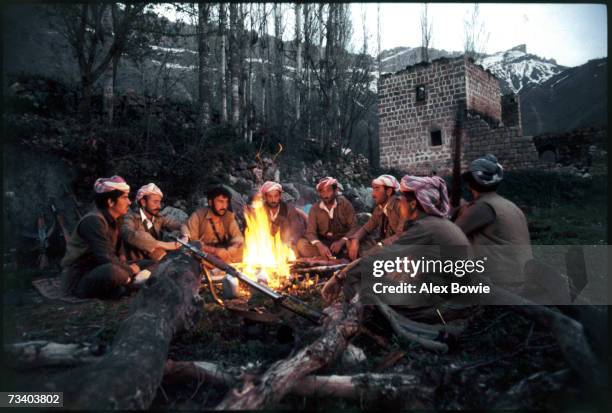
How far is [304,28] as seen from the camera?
57.4 feet

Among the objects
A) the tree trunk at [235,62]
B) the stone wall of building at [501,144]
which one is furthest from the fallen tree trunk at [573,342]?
the stone wall of building at [501,144]

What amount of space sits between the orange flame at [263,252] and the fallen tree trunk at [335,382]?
223cm

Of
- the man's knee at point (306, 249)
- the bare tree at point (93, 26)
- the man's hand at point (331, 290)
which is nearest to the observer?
the man's hand at point (331, 290)

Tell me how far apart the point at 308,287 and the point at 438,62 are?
53.2 feet

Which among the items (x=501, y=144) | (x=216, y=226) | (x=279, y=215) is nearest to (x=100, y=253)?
(x=216, y=226)

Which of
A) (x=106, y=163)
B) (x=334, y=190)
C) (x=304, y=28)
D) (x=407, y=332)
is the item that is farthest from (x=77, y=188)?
(x=304, y=28)

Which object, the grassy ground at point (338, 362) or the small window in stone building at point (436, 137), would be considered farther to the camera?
the small window in stone building at point (436, 137)

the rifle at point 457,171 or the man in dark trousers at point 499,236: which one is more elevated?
the rifle at point 457,171

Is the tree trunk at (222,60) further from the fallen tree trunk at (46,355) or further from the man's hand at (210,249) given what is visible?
the fallen tree trunk at (46,355)

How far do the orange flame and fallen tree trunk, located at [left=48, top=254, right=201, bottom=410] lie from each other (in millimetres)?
1498

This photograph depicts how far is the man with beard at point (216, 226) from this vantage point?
5.87m

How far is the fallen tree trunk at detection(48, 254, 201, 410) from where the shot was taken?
190cm

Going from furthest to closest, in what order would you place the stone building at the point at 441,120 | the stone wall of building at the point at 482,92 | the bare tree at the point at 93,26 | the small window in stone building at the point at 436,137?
the small window in stone building at the point at 436,137, the stone wall of building at the point at 482,92, the stone building at the point at 441,120, the bare tree at the point at 93,26

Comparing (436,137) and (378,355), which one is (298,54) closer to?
(436,137)
